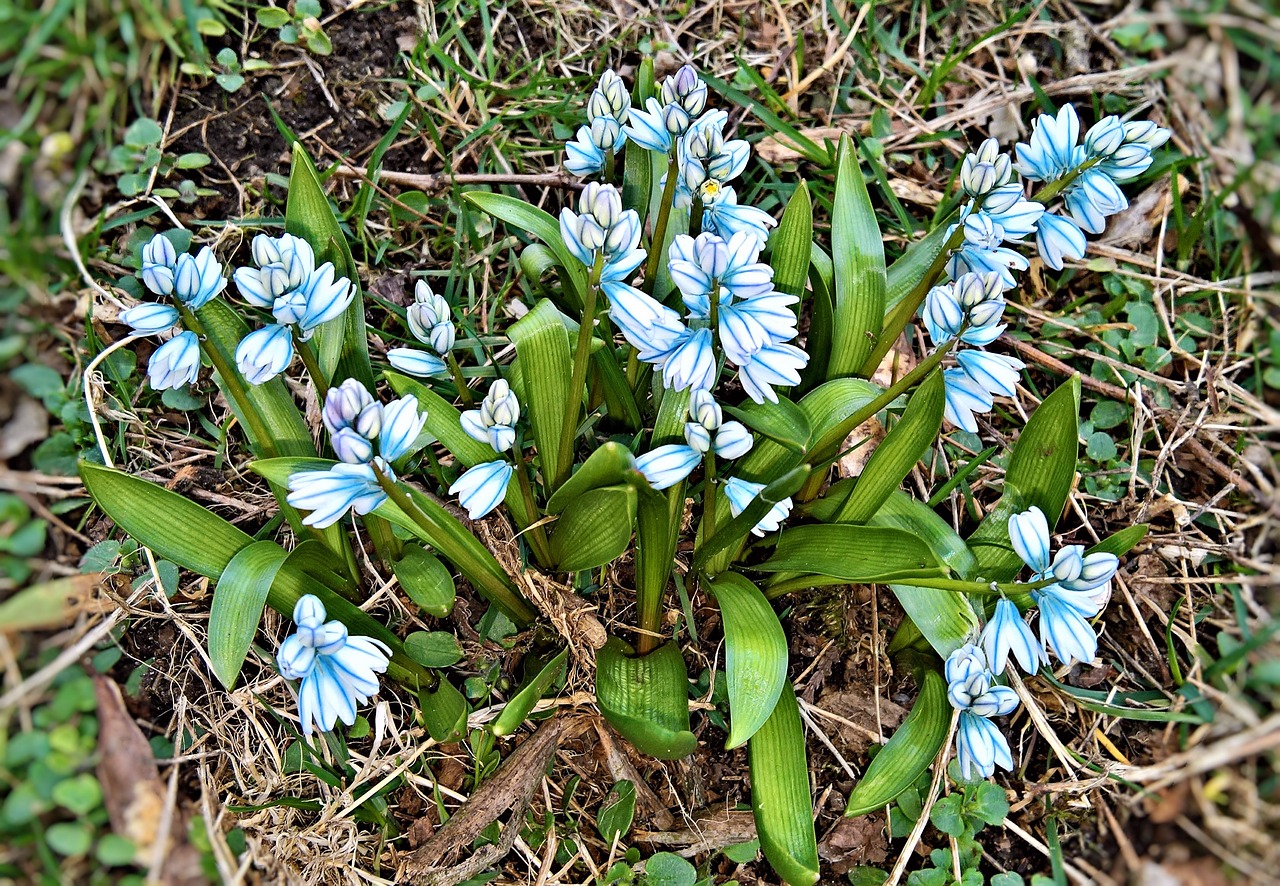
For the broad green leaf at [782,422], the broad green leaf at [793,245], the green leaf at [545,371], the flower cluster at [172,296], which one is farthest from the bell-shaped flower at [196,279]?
the broad green leaf at [793,245]

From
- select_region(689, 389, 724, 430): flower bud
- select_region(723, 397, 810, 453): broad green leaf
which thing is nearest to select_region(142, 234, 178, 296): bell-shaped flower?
select_region(689, 389, 724, 430): flower bud

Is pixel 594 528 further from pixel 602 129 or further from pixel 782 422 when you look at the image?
pixel 602 129

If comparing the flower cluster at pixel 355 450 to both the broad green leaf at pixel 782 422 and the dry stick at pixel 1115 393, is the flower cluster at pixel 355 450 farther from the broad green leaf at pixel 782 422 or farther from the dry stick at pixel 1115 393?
the dry stick at pixel 1115 393

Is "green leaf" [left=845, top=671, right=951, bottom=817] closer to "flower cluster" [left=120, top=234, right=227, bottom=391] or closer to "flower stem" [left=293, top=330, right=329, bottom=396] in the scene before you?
"flower stem" [left=293, top=330, right=329, bottom=396]

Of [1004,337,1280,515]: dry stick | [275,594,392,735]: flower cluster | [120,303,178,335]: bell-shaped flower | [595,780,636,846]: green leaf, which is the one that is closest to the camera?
[275,594,392,735]: flower cluster

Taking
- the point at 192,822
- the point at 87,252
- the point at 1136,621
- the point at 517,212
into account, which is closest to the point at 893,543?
the point at 1136,621

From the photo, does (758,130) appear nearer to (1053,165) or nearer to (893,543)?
(1053,165)
